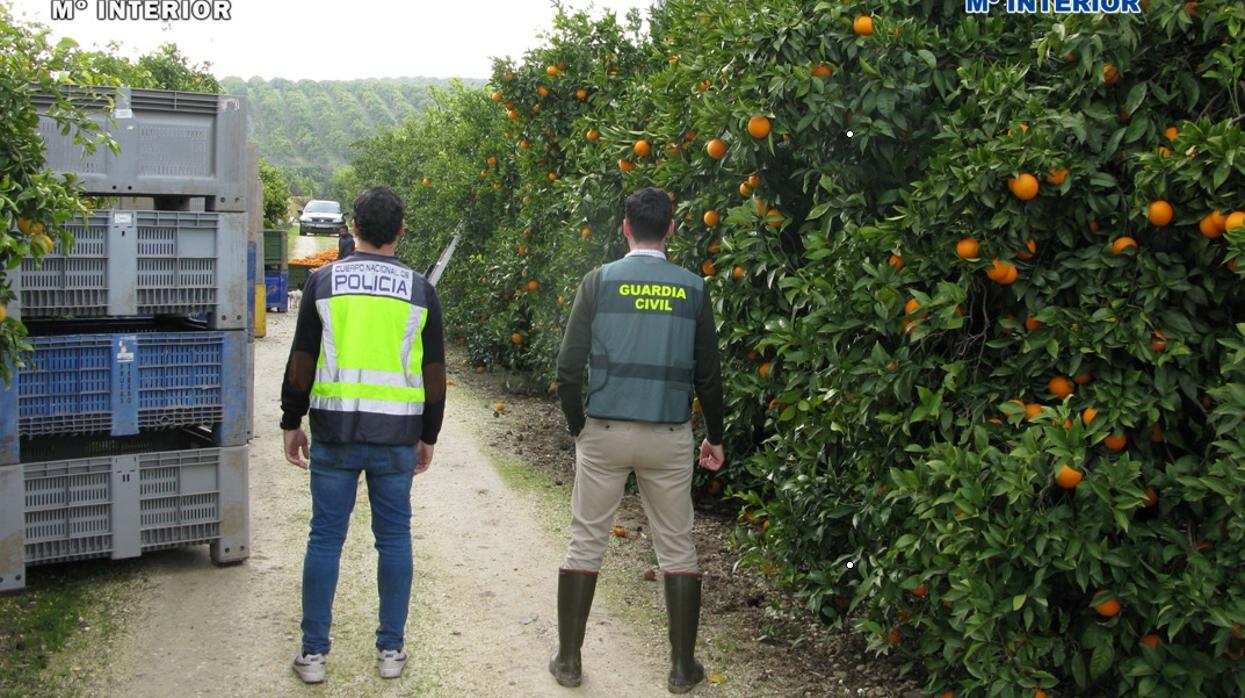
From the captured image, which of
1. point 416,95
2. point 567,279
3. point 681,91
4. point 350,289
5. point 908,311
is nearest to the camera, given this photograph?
point 908,311

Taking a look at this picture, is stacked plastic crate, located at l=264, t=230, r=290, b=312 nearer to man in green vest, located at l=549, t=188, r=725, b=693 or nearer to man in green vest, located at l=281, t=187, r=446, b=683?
man in green vest, located at l=281, t=187, r=446, b=683

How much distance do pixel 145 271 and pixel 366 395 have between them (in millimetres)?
1815

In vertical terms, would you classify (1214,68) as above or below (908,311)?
above

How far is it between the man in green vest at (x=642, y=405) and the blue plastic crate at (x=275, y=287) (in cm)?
1550

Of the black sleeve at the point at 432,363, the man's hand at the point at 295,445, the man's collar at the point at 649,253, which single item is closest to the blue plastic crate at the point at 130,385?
the man's hand at the point at 295,445

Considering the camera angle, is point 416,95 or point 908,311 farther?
point 416,95

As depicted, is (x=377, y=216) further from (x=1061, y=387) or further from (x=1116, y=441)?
(x=1116, y=441)

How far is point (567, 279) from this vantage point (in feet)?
28.8

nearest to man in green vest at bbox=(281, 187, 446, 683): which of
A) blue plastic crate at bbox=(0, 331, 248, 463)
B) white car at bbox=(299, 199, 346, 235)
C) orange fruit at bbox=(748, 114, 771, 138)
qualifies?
blue plastic crate at bbox=(0, 331, 248, 463)

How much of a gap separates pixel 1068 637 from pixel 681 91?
3.81 meters

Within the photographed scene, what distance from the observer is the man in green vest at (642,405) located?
14.5 ft

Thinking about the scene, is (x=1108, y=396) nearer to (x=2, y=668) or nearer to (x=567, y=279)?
(x=2, y=668)

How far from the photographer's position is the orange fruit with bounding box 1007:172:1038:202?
12.2ft

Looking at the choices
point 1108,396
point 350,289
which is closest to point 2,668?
point 350,289
